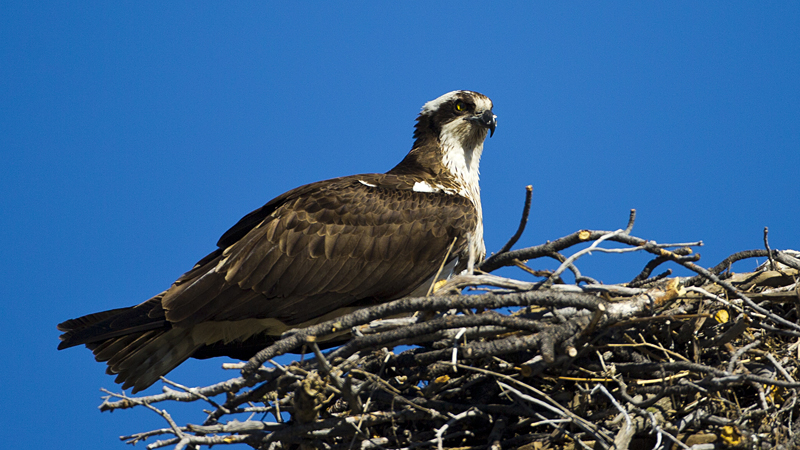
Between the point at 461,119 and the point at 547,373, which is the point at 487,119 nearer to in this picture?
the point at 461,119

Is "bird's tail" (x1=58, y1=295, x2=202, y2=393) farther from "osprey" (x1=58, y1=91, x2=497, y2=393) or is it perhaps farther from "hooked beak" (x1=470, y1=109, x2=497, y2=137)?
"hooked beak" (x1=470, y1=109, x2=497, y2=137)

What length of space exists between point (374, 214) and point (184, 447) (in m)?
2.49

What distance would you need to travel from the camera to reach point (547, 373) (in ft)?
14.4

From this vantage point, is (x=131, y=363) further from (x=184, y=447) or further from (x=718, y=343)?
(x=718, y=343)

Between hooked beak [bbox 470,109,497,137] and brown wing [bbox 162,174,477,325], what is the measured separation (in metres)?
1.28

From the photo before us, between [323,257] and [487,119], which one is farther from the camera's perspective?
[487,119]

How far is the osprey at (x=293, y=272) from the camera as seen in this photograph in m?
5.55

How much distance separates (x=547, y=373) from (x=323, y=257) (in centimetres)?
212

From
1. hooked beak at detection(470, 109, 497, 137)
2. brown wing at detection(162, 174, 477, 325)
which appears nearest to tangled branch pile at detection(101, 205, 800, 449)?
brown wing at detection(162, 174, 477, 325)

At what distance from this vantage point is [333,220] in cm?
592

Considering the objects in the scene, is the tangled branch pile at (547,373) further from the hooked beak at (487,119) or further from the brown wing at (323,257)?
the hooked beak at (487,119)

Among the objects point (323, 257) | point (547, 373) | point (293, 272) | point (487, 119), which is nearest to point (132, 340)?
point (293, 272)

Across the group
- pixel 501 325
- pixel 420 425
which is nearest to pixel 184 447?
pixel 420 425

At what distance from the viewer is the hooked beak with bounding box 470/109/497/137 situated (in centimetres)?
708
